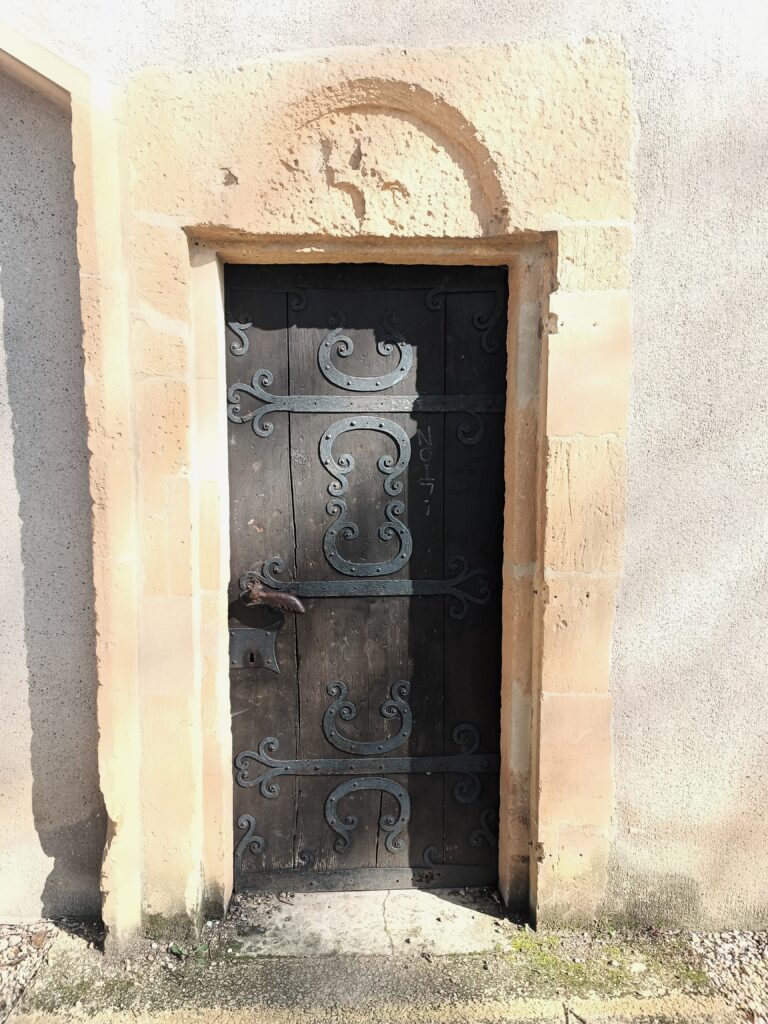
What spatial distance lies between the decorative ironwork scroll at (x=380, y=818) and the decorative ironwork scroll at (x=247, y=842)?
250 mm

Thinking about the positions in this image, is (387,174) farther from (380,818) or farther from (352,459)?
(380,818)

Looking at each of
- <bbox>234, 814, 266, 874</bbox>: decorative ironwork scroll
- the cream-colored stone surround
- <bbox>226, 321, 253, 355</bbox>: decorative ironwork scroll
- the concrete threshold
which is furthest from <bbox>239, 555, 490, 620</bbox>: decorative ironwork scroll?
the concrete threshold

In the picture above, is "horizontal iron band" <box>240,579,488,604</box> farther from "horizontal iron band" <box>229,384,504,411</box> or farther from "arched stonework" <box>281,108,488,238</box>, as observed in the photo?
"arched stonework" <box>281,108,488,238</box>

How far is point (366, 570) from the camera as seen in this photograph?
2094 mm

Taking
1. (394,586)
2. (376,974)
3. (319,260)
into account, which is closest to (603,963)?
(376,974)

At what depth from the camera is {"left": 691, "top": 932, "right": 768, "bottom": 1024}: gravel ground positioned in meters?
1.76

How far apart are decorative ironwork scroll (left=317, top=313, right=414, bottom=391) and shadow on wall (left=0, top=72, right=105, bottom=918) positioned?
75 cm

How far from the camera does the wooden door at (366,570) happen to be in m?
2.03

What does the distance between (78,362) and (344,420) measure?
2.74 feet

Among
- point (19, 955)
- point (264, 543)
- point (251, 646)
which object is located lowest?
point (19, 955)

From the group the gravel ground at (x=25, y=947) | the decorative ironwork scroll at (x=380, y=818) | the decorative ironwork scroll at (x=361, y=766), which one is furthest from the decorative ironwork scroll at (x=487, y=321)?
the gravel ground at (x=25, y=947)

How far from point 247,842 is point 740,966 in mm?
1597

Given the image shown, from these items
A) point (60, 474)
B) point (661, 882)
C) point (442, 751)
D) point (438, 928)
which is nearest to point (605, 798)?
point (661, 882)

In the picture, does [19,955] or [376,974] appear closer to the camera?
[376,974]
